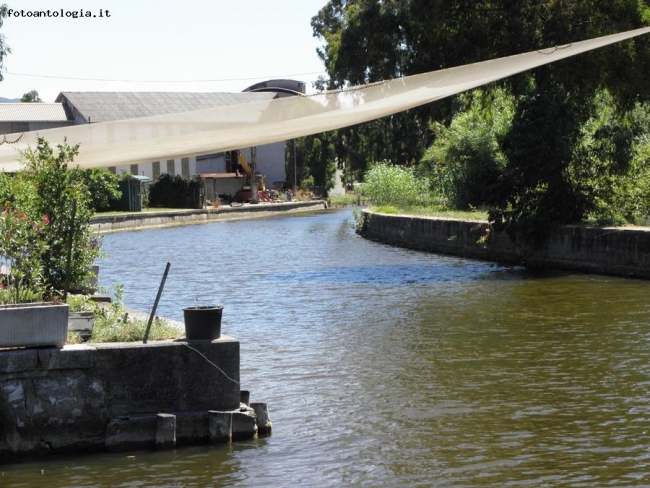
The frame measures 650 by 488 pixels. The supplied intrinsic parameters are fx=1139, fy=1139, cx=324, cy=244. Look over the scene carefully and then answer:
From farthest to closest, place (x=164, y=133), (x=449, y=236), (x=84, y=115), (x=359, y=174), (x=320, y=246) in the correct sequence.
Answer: (x=359, y=174) → (x=84, y=115) → (x=320, y=246) → (x=449, y=236) → (x=164, y=133)

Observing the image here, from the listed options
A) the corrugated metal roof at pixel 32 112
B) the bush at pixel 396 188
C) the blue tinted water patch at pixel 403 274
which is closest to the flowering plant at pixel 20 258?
the blue tinted water patch at pixel 403 274

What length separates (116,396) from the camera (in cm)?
909

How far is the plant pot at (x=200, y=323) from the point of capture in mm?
9289

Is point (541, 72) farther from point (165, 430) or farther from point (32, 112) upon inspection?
point (32, 112)

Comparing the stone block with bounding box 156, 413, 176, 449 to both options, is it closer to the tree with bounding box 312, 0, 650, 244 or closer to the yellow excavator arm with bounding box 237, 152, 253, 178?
the tree with bounding box 312, 0, 650, 244

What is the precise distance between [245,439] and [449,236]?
21.3 metres

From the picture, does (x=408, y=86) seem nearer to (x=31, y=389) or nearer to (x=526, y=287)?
(x=31, y=389)

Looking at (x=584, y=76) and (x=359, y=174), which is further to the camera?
(x=359, y=174)

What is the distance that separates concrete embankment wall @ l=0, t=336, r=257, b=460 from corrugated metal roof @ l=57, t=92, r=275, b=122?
68.7 metres

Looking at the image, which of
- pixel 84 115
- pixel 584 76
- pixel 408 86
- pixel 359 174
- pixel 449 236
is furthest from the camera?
pixel 359 174

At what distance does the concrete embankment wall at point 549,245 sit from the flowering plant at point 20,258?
1369cm

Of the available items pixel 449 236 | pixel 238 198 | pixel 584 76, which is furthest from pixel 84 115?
pixel 584 76

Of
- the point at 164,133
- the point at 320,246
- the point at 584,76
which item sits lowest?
the point at 320,246

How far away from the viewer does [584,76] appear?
25.3m
